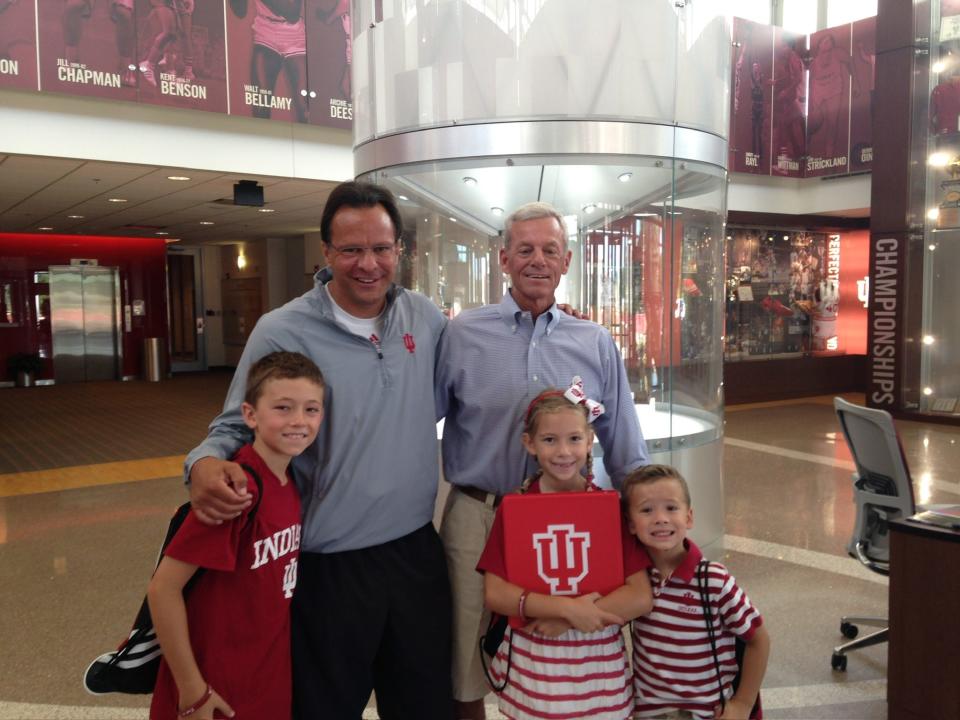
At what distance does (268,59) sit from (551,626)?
23.2ft

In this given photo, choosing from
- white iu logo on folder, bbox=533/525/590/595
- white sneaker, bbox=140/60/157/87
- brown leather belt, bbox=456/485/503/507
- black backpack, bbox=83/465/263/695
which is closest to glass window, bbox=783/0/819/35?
white sneaker, bbox=140/60/157/87

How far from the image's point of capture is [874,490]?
10.7ft

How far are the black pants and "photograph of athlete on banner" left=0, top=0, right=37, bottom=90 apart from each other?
6152 millimetres

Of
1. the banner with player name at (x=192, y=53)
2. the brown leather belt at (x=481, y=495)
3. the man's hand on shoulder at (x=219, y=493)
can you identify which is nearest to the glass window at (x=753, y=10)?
the banner with player name at (x=192, y=53)

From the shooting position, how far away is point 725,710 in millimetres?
1687

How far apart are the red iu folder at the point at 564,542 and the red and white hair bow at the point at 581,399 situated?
23 cm

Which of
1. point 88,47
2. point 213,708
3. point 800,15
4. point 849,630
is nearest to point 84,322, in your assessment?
point 88,47

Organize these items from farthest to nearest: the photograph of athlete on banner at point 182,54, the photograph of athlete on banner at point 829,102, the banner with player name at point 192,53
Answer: the photograph of athlete on banner at point 829,102 < the photograph of athlete on banner at point 182,54 < the banner with player name at point 192,53

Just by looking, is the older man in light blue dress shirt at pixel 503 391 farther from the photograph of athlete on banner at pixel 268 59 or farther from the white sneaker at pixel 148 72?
the photograph of athlete on banner at pixel 268 59

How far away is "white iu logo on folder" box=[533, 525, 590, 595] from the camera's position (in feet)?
5.69

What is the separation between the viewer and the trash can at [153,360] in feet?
52.6

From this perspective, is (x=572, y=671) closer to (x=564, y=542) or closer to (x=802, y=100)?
(x=564, y=542)

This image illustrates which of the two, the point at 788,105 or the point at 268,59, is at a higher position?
the point at 788,105

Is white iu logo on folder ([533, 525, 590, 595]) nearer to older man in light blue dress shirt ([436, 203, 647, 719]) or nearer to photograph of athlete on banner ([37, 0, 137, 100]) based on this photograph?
older man in light blue dress shirt ([436, 203, 647, 719])
